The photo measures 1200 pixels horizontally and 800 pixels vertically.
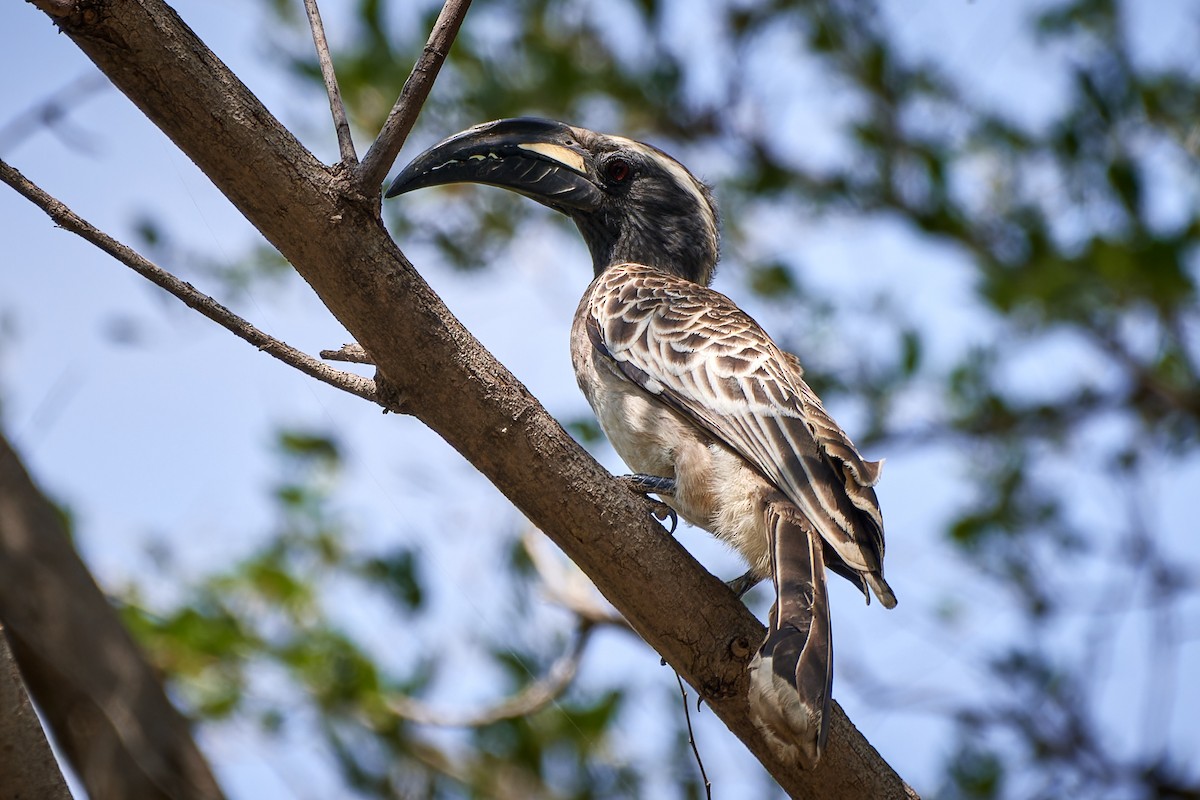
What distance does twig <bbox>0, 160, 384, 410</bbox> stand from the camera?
6.66 feet

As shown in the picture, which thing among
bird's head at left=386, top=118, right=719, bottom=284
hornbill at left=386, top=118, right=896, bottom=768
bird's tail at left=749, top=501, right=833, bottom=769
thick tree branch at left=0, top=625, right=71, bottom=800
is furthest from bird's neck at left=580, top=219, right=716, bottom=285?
thick tree branch at left=0, top=625, right=71, bottom=800

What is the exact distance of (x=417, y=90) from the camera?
209 centimetres

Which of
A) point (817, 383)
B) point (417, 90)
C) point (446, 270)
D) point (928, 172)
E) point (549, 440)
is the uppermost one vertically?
point (928, 172)

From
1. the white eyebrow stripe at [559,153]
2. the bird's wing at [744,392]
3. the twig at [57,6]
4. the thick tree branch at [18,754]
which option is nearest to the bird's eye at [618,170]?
the white eyebrow stripe at [559,153]

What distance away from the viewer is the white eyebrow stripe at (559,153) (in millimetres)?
3826

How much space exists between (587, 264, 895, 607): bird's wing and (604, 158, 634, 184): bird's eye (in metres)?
0.61

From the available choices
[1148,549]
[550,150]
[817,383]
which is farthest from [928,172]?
[550,150]

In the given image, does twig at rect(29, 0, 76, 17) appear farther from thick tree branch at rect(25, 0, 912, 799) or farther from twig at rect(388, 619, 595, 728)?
twig at rect(388, 619, 595, 728)

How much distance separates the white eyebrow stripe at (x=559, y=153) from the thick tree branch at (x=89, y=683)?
1.78m

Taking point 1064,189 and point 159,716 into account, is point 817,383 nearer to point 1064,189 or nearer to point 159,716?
point 1064,189

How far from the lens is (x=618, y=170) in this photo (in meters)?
4.21

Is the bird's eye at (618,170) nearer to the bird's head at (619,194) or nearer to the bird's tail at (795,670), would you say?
the bird's head at (619,194)

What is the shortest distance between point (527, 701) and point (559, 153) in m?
1.92

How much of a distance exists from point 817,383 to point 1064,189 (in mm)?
1402
